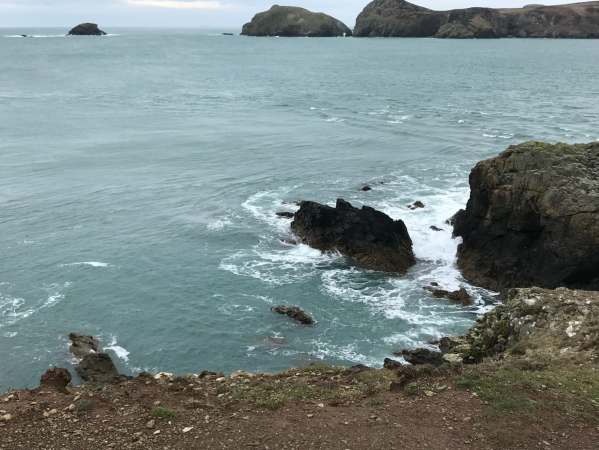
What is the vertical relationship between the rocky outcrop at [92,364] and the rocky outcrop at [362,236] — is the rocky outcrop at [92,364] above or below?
below

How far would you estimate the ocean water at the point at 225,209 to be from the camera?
95.7 feet

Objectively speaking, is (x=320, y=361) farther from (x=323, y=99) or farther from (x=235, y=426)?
(x=323, y=99)

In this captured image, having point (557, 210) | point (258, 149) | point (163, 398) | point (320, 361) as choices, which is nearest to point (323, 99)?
point (258, 149)

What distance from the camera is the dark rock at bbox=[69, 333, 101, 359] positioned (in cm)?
2717

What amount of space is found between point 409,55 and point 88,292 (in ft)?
578

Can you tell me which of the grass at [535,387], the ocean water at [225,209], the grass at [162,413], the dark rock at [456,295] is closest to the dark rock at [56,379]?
the grass at [162,413]

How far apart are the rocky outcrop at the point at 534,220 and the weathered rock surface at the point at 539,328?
11.0 metres

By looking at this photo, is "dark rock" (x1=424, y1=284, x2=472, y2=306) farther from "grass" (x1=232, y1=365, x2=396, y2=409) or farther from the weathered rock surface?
"grass" (x1=232, y1=365, x2=396, y2=409)

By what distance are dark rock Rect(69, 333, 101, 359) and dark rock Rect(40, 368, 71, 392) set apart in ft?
26.1

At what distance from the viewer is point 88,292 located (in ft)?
109

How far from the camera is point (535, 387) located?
16.4 m

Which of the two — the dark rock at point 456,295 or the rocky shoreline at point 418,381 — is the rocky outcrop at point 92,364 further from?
the dark rock at point 456,295

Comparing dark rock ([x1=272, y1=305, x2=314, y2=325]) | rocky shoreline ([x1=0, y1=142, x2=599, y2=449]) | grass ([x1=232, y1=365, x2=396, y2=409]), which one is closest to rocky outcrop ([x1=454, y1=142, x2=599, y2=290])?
rocky shoreline ([x1=0, y1=142, x2=599, y2=449])

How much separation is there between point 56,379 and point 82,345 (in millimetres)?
8954
